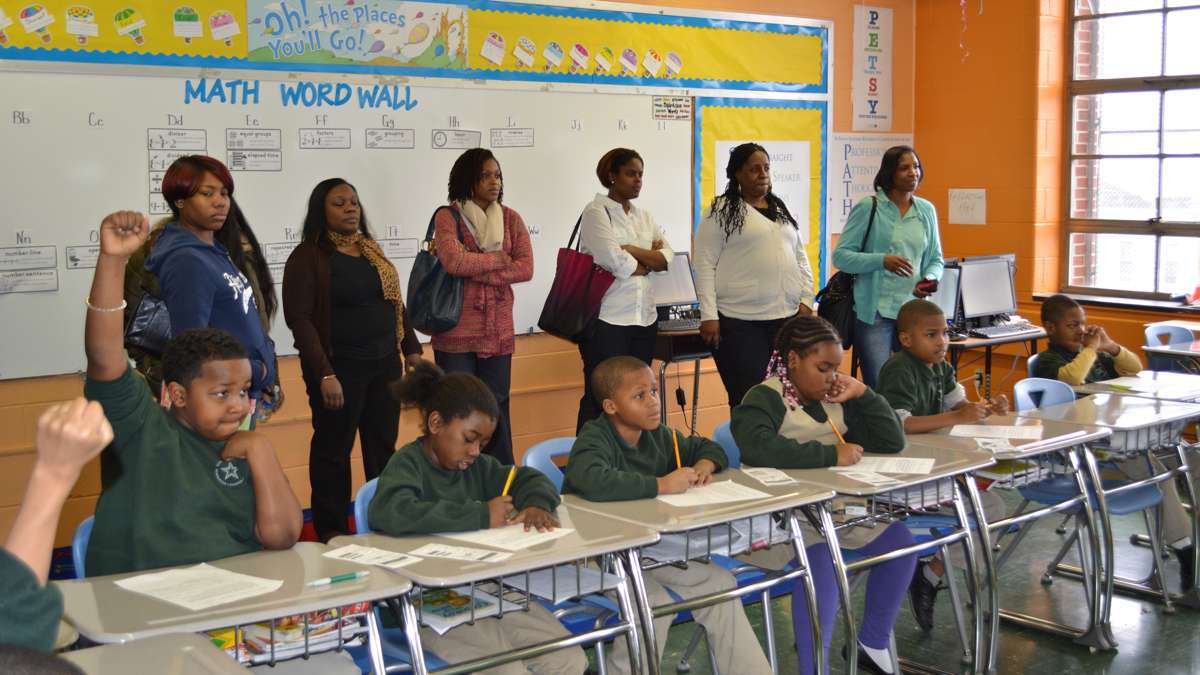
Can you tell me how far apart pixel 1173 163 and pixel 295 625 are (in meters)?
6.03

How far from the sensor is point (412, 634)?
2324 millimetres

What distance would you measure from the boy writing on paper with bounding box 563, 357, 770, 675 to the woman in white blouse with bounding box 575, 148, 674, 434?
65.5 inches

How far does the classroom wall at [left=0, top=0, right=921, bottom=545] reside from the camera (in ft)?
14.7

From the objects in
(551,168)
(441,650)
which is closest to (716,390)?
(551,168)

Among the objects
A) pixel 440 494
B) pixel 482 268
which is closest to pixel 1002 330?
pixel 482 268

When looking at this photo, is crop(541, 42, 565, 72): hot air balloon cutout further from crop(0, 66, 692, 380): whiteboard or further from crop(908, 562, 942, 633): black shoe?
crop(908, 562, 942, 633): black shoe

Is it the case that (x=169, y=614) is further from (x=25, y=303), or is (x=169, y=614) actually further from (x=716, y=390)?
(x=716, y=390)

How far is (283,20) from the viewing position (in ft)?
16.1

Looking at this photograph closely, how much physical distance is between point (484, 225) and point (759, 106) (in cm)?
241

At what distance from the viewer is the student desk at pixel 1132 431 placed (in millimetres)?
3758

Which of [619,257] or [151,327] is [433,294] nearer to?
[619,257]

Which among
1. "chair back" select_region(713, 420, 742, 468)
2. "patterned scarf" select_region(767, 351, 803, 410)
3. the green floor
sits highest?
"patterned scarf" select_region(767, 351, 803, 410)

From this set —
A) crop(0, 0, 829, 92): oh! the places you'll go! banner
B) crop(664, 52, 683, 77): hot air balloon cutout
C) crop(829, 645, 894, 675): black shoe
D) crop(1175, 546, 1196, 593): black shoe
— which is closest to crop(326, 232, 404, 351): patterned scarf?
crop(0, 0, 829, 92): oh! the places you'll go! banner

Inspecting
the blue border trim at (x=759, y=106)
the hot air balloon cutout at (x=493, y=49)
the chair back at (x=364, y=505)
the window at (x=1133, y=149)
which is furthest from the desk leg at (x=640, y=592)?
the window at (x=1133, y=149)
